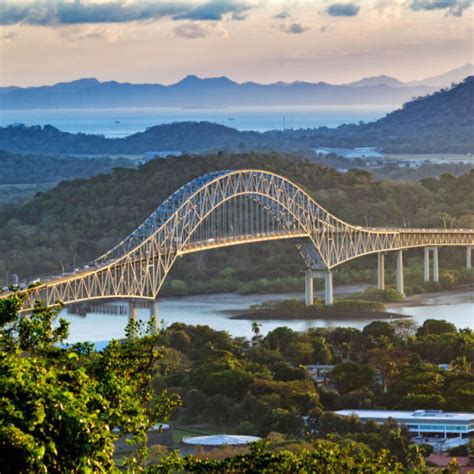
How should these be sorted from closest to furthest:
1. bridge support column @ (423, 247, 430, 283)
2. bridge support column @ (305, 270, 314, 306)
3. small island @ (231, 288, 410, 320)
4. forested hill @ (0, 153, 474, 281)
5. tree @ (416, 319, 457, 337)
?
tree @ (416, 319, 457, 337) < small island @ (231, 288, 410, 320) < bridge support column @ (305, 270, 314, 306) < bridge support column @ (423, 247, 430, 283) < forested hill @ (0, 153, 474, 281)

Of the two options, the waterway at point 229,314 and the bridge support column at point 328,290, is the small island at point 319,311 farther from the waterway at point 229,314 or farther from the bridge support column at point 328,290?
the waterway at point 229,314

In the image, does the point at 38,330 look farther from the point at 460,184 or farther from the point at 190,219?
the point at 460,184

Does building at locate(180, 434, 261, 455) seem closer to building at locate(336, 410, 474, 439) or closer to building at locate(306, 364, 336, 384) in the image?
building at locate(336, 410, 474, 439)

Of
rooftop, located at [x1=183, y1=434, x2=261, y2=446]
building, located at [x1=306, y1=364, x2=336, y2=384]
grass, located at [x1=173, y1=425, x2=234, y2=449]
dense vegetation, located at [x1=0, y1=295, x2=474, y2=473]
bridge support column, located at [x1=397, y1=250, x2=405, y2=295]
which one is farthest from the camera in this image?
bridge support column, located at [x1=397, y1=250, x2=405, y2=295]

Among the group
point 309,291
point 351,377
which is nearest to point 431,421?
point 351,377

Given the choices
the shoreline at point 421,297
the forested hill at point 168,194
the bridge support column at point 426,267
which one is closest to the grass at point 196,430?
the shoreline at point 421,297

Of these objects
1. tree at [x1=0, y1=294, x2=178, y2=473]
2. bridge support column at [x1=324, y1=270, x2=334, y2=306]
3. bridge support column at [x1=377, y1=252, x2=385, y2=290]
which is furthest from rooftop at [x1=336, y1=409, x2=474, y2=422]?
bridge support column at [x1=377, y1=252, x2=385, y2=290]
